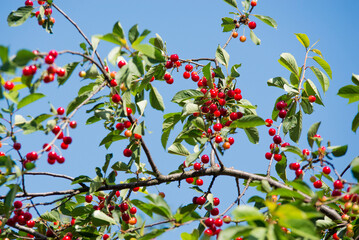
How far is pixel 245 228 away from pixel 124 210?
160cm

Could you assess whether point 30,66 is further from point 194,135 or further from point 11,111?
point 194,135

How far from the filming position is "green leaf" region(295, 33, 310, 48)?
13.5 ft

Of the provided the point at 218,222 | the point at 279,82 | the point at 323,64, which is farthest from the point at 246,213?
the point at 323,64

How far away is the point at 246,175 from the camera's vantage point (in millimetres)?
3418

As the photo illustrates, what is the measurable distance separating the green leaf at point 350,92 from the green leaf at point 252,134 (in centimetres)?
80

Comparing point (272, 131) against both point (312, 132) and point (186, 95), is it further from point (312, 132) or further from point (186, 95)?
point (186, 95)

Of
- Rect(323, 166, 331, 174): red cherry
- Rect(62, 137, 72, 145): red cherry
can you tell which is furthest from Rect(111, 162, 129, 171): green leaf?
Rect(323, 166, 331, 174): red cherry

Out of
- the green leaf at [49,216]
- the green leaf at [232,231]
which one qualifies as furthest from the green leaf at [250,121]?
the green leaf at [49,216]

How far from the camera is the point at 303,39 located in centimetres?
414

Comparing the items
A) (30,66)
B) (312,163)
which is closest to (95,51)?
(30,66)

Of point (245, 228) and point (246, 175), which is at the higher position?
point (246, 175)

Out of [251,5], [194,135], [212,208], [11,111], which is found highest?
[251,5]

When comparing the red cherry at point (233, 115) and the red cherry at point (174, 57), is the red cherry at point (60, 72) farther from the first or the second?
the red cherry at point (233, 115)

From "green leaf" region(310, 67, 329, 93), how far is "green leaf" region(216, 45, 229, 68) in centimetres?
88
